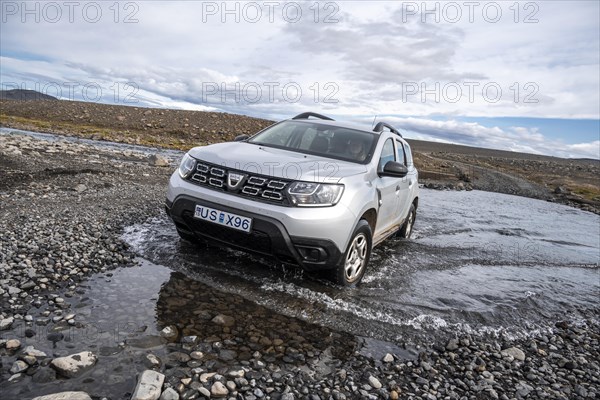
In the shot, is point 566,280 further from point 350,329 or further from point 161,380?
point 161,380

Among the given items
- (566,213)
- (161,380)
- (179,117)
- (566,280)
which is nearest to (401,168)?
(161,380)

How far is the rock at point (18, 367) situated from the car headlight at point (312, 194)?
2.48 metres

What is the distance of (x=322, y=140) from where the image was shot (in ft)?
18.9

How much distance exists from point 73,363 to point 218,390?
0.96 m

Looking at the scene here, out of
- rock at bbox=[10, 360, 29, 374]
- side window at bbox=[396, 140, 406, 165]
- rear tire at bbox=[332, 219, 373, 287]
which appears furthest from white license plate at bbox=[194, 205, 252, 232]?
side window at bbox=[396, 140, 406, 165]

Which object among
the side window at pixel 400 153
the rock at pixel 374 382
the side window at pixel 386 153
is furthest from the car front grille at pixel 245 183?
the side window at pixel 400 153

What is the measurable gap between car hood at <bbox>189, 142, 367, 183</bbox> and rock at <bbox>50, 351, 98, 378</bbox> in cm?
223

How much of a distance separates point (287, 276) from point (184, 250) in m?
1.44

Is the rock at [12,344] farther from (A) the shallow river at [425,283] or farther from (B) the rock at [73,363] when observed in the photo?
(A) the shallow river at [425,283]

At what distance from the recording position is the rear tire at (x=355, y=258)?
4.56m

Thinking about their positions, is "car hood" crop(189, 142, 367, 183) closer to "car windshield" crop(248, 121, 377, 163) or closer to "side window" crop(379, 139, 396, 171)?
"car windshield" crop(248, 121, 377, 163)

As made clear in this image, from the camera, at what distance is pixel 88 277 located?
14.1 feet

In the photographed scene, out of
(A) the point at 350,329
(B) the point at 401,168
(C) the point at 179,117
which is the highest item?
(C) the point at 179,117

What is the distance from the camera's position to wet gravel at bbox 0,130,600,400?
2.80 m
